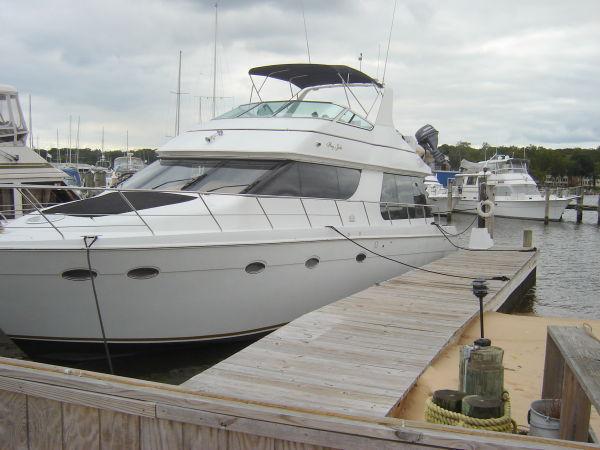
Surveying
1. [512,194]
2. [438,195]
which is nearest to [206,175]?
[438,195]

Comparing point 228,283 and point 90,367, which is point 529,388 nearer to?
point 228,283

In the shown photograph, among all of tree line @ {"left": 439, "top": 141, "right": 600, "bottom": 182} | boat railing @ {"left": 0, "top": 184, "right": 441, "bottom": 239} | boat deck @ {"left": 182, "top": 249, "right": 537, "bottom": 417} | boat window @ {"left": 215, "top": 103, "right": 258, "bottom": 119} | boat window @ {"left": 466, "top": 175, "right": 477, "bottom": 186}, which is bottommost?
boat deck @ {"left": 182, "top": 249, "right": 537, "bottom": 417}

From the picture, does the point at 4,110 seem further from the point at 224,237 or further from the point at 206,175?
the point at 224,237

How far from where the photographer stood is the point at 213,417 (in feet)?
7.61

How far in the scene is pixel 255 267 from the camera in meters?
6.71

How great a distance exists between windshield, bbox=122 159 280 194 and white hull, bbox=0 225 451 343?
1171 millimetres

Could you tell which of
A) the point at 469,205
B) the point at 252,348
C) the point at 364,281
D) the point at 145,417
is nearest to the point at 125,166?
the point at 469,205

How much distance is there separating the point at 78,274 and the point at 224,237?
5.29ft

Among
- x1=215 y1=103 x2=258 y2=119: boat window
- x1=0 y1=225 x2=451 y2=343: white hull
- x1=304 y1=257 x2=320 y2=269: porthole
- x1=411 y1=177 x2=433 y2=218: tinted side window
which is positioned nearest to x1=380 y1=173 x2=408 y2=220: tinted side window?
x1=411 y1=177 x2=433 y2=218: tinted side window

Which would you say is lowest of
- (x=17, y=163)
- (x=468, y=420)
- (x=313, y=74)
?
(x=468, y=420)

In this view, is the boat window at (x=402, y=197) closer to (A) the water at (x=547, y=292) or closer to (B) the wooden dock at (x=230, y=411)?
(A) the water at (x=547, y=292)

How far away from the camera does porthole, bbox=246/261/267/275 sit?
665 centimetres

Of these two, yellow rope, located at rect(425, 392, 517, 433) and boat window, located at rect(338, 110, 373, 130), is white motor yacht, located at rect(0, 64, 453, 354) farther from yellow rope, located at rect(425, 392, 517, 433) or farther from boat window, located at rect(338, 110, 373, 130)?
yellow rope, located at rect(425, 392, 517, 433)

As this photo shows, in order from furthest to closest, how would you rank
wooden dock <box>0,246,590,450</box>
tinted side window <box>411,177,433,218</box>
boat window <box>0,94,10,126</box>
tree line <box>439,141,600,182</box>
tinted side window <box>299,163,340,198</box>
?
tree line <box>439,141,600,182</box> → boat window <box>0,94,10,126</box> → tinted side window <box>411,177,433,218</box> → tinted side window <box>299,163,340,198</box> → wooden dock <box>0,246,590,450</box>
